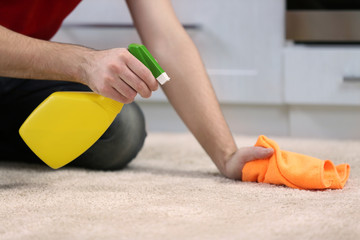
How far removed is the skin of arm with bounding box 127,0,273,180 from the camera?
47.6 inches

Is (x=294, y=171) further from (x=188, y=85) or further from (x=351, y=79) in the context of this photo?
(x=351, y=79)

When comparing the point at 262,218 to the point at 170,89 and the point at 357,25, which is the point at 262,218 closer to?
the point at 170,89

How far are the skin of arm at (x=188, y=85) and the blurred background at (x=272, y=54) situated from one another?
1.76 feet

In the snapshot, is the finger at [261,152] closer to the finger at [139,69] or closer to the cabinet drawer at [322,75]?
the finger at [139,69]

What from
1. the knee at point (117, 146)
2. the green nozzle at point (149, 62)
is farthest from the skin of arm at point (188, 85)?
the green nozzle at point (149, 62)

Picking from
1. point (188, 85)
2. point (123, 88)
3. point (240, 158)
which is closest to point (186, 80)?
point (188, 85)

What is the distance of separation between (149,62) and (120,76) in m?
0.06

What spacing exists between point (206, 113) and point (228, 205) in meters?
0.28

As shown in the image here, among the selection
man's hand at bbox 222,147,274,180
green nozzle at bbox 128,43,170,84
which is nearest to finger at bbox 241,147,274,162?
man's hand at bbox 222,147,274,180

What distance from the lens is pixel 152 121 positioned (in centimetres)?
192

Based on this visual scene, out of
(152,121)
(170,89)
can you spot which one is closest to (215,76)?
(152,121)

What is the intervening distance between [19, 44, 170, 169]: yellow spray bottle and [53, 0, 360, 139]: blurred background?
784 millimetres

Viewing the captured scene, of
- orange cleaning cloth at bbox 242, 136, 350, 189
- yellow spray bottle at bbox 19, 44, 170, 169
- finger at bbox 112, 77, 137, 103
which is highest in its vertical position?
finger at bbox 112, 77, 137, 103

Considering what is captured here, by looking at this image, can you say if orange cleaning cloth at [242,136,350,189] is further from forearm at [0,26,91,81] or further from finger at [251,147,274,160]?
forearm at [0,26,91,81]
